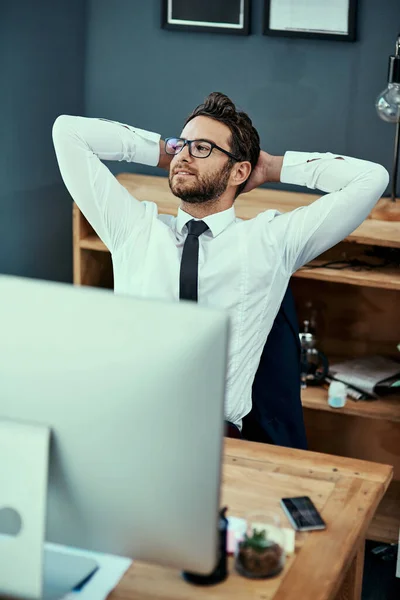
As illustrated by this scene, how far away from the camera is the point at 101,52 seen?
3762mm

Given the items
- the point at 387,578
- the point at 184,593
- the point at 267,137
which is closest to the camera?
the point at 184,593

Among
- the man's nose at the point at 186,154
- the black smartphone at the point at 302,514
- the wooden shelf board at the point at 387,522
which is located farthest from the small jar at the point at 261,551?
the wooden shelf board at the point at 387,522

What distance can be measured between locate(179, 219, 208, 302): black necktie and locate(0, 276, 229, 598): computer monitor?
39.7 inches

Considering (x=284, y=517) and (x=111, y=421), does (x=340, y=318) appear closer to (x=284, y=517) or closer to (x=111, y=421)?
(x=284, y=517)

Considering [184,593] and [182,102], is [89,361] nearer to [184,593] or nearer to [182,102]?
[184,593]

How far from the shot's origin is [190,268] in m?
2.40

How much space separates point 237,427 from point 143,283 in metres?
0.44

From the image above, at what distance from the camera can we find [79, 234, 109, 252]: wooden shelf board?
3.38 m

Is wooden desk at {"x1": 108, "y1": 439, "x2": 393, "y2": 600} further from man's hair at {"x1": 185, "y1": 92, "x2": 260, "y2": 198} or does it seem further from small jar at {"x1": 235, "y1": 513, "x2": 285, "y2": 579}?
man's hair at {"x1": 185, "y1": 92, "x2": 260, "y2": 198}

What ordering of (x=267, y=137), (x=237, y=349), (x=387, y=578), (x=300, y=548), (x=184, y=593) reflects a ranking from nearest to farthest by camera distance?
(x=184, y=593) → (x=300, y=548) → (x=237, y=349) → (x=387, y=578) → (x=267, y=137)

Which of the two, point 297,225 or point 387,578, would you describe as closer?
point 297,225

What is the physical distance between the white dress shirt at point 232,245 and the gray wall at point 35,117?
1.03m

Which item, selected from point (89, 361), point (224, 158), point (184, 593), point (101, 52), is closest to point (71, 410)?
point (89, 361)

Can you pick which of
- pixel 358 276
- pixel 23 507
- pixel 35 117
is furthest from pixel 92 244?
pixel 23 507
